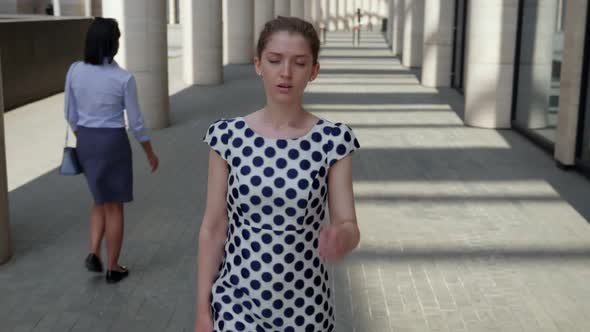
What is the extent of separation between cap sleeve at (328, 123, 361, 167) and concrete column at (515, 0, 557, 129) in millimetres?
11496

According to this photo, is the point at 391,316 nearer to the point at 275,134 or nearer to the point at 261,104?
the point at 275,134

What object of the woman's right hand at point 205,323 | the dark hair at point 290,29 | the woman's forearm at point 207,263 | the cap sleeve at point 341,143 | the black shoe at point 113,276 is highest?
the dark hair at point 290,29

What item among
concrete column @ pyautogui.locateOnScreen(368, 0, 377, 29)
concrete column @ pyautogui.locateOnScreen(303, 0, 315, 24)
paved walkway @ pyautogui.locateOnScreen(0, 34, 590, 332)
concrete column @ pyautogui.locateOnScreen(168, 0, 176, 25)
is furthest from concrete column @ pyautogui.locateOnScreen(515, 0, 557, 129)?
concrete column @ pyautogui.locateOnScreen(368, 0, 377, 29)

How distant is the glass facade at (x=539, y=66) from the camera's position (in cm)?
1330

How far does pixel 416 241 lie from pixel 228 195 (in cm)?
567

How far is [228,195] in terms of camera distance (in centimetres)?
276

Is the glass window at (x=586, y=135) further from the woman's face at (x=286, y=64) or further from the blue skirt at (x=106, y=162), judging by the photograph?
the woman's face at (x=286, y=64)

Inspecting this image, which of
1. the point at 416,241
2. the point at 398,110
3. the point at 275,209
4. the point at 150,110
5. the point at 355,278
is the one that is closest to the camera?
the point at 275,209

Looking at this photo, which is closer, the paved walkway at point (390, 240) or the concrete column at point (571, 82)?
the paved walkway at point (390, 240)

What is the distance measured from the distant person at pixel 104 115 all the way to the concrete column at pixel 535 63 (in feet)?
28.1

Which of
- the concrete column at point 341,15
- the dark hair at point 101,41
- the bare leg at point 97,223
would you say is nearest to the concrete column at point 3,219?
the bare leg at point 97,223

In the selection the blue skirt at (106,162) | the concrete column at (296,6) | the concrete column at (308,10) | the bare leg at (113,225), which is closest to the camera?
the blue skirt at (106,162)

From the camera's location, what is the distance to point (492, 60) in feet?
51.8

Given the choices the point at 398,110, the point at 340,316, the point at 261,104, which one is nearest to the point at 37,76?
the point at 261,104
